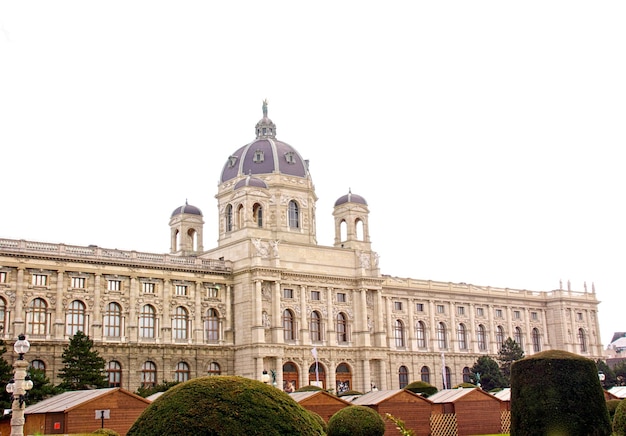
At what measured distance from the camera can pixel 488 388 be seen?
82.8m

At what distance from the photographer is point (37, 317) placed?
2458 inches

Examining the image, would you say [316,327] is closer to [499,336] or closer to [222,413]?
[499,336]

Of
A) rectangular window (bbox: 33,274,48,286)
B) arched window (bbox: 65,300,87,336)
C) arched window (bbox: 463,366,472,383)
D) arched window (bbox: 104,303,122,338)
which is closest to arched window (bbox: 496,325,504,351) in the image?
arched window (bbox: 463,366,472,383)

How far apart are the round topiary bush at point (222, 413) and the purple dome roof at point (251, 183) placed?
60.0m

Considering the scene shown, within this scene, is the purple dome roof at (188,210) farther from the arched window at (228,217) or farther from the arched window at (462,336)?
the arched window at (462,336)

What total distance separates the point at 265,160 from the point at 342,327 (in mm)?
18948

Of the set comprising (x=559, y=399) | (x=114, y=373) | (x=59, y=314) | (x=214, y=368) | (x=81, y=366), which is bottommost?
(x=559, y=399)

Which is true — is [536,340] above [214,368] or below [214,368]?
above

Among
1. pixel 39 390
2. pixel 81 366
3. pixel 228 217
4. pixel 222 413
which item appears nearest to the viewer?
pixel 222 413

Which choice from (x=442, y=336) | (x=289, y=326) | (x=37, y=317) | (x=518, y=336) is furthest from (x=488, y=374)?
(x=37, y=317)

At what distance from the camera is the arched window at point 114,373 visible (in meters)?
64.9

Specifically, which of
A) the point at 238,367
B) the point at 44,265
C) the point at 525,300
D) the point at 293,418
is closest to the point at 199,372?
the point at 238,367

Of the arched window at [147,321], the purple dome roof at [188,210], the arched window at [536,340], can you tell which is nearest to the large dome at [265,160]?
the purple dome roof at [188,210]

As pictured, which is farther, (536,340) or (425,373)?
(536,340)
